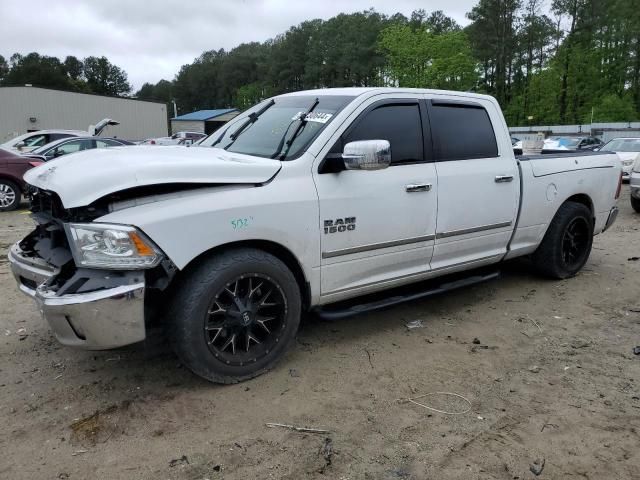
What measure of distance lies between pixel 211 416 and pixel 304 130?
1.97 metres

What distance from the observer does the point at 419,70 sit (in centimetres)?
4431

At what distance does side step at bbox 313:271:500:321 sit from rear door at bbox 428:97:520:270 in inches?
7.1

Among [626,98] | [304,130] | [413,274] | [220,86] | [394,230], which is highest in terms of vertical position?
[220,86]

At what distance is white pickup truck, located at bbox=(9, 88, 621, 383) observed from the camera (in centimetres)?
283

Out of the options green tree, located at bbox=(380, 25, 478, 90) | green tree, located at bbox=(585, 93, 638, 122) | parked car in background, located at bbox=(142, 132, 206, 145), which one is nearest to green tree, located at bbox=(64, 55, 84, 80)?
green tree, located at bbox=(380, 25, 478, 90)

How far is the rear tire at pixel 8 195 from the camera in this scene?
10477 mm

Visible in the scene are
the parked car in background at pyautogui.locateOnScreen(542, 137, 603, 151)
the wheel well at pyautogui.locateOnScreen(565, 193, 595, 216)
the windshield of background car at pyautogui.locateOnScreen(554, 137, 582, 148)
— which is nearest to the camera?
the wheel well at pyautogui.locateOnScreen(565, 193, 595, 216)

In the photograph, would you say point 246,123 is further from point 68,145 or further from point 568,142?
point 568,142

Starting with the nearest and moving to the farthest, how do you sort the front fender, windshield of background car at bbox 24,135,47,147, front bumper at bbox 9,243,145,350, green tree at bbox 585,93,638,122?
1. front bumper at bbox 9,243,145,350
2. the front fender
3. windshield of background car at bbox 24,135,47,147
4. green tree at bbox 585,93,638,122

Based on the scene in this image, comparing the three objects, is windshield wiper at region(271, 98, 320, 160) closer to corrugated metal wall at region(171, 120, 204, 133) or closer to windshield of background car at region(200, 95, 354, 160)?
windshield of background car at region(200, 95, 354, 160)

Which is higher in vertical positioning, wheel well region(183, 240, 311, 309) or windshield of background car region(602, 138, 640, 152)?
windshield of background car region(602, 138, 640, 152)

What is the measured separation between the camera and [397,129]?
3943mm

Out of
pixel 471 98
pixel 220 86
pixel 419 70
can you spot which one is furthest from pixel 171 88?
pixel 471 98

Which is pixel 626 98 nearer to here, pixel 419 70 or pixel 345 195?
pixel 419 70
